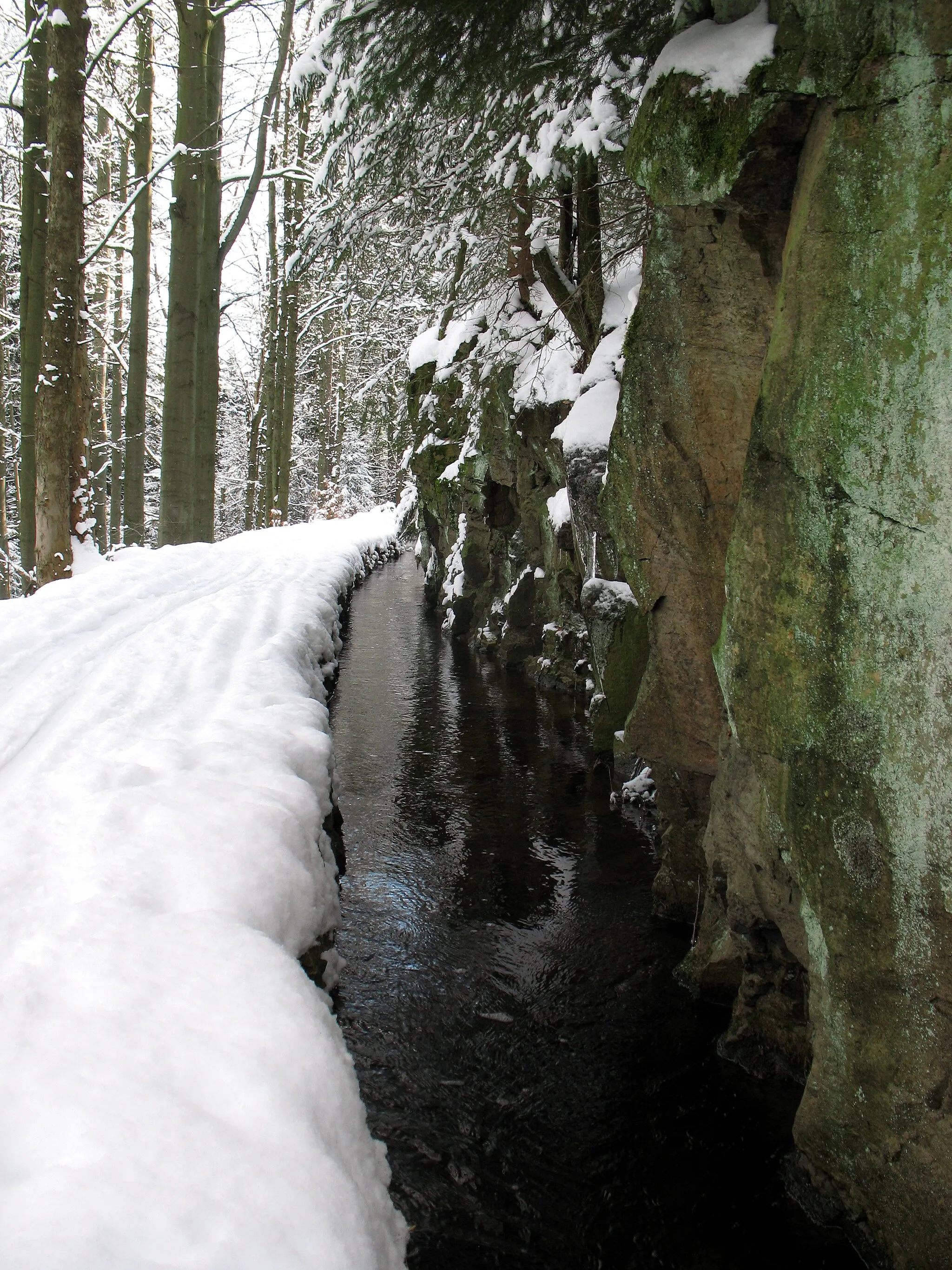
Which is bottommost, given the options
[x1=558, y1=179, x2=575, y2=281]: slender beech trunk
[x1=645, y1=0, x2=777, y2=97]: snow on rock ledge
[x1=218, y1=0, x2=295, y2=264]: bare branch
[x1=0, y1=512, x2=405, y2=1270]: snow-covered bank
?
Result: [x1=0, y1=512, x2=405, y2=1270]: snow-covered bank

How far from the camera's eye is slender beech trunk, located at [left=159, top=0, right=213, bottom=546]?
978 cm

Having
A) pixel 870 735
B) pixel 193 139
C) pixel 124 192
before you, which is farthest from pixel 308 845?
pixel 124 192

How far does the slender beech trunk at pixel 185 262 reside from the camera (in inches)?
385

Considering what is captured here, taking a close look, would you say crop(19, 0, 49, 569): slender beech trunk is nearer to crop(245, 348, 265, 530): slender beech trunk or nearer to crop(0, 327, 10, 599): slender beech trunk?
crop(0, 327, 10, 599): slender beech trunk

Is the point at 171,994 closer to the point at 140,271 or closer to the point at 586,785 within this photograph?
the point at 586,785

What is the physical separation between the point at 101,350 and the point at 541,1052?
67.1 feet

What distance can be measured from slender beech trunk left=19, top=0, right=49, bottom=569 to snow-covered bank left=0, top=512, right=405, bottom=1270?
546 cm

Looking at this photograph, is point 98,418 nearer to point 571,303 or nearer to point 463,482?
point 463,482

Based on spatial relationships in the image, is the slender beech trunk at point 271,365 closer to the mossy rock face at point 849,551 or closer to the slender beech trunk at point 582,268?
the slender beech trunk at point 582,268

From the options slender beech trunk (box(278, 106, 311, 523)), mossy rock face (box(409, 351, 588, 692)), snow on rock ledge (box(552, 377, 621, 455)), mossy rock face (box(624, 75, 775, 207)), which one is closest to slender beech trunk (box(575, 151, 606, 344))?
mossy rock face (box(409, 351, 588, 692))

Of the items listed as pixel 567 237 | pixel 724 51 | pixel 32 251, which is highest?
pixel 567 237

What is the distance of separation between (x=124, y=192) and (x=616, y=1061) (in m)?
17.1

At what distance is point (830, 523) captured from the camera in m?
3.18

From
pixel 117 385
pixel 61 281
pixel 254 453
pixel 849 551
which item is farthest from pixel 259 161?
pixel 849 551
